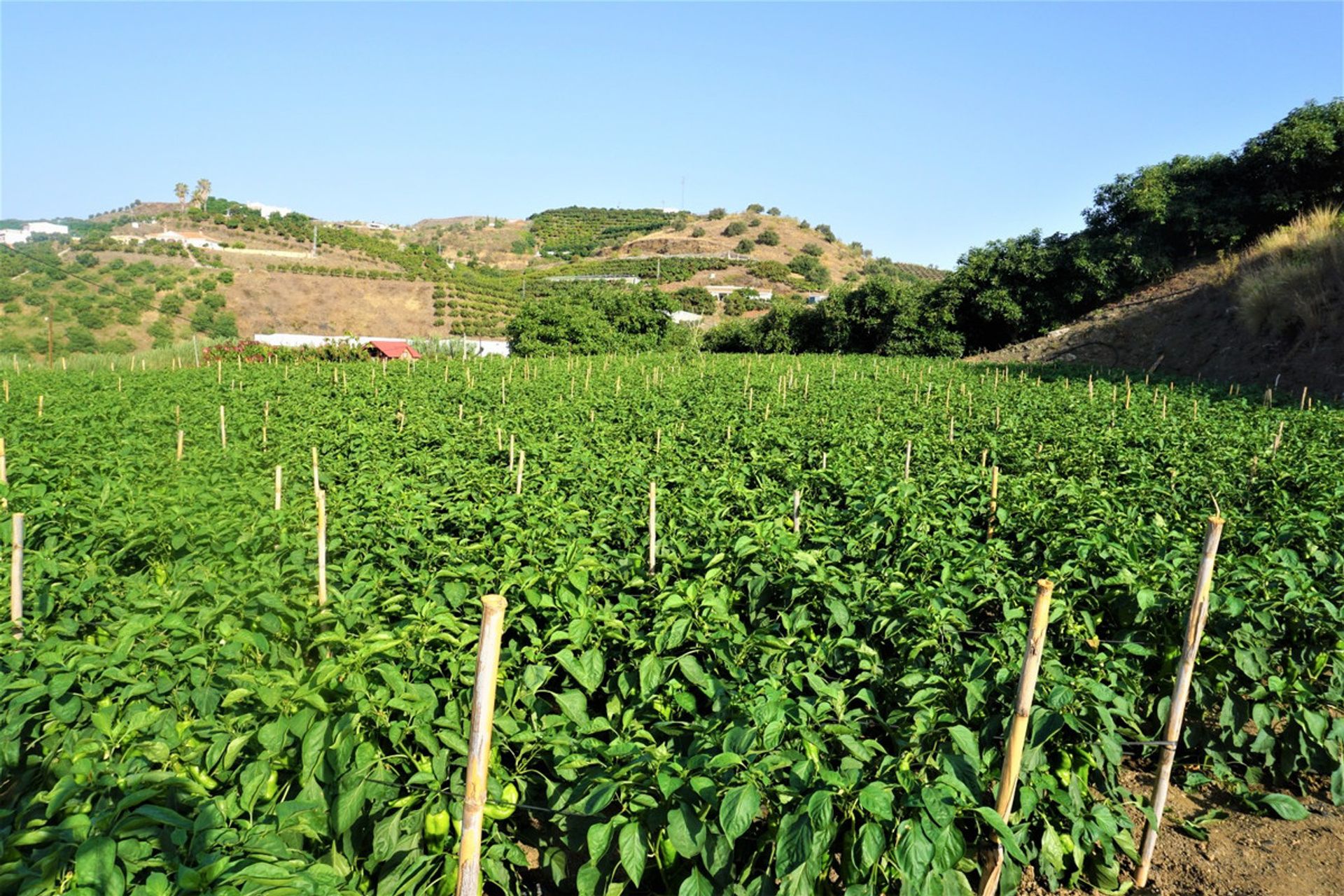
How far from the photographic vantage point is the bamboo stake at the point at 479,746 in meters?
2.00

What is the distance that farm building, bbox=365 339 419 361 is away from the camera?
35.0 metres

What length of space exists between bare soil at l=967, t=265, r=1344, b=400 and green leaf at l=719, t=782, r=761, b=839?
19.5 meters

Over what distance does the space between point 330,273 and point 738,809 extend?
6672 cm

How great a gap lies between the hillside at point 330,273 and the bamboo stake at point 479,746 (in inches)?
1976

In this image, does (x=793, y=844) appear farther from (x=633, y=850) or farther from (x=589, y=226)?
(x=589, y=226)

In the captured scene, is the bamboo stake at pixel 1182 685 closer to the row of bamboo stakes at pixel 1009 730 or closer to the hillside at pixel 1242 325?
the row of bamboo stakes at pixel 1009 730

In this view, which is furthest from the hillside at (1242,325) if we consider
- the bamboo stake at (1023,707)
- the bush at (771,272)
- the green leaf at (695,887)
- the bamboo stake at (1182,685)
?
the bush at (771,272)

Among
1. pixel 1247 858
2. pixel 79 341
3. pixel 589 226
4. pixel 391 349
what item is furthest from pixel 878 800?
pixel 589 226

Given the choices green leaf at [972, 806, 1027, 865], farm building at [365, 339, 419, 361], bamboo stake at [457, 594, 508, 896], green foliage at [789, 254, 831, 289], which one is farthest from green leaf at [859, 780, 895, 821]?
green foliage at [789, 254, 831, 289]

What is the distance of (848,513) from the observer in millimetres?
5383

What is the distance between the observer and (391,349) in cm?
4025

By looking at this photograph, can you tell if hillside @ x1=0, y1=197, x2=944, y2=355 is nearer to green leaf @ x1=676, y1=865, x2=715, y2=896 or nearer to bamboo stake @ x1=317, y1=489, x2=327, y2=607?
bamboo stake @ x1=317, y1=489, x2=327, y2=607

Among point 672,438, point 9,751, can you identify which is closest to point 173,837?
point 9,751

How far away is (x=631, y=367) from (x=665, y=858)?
22.1 m
